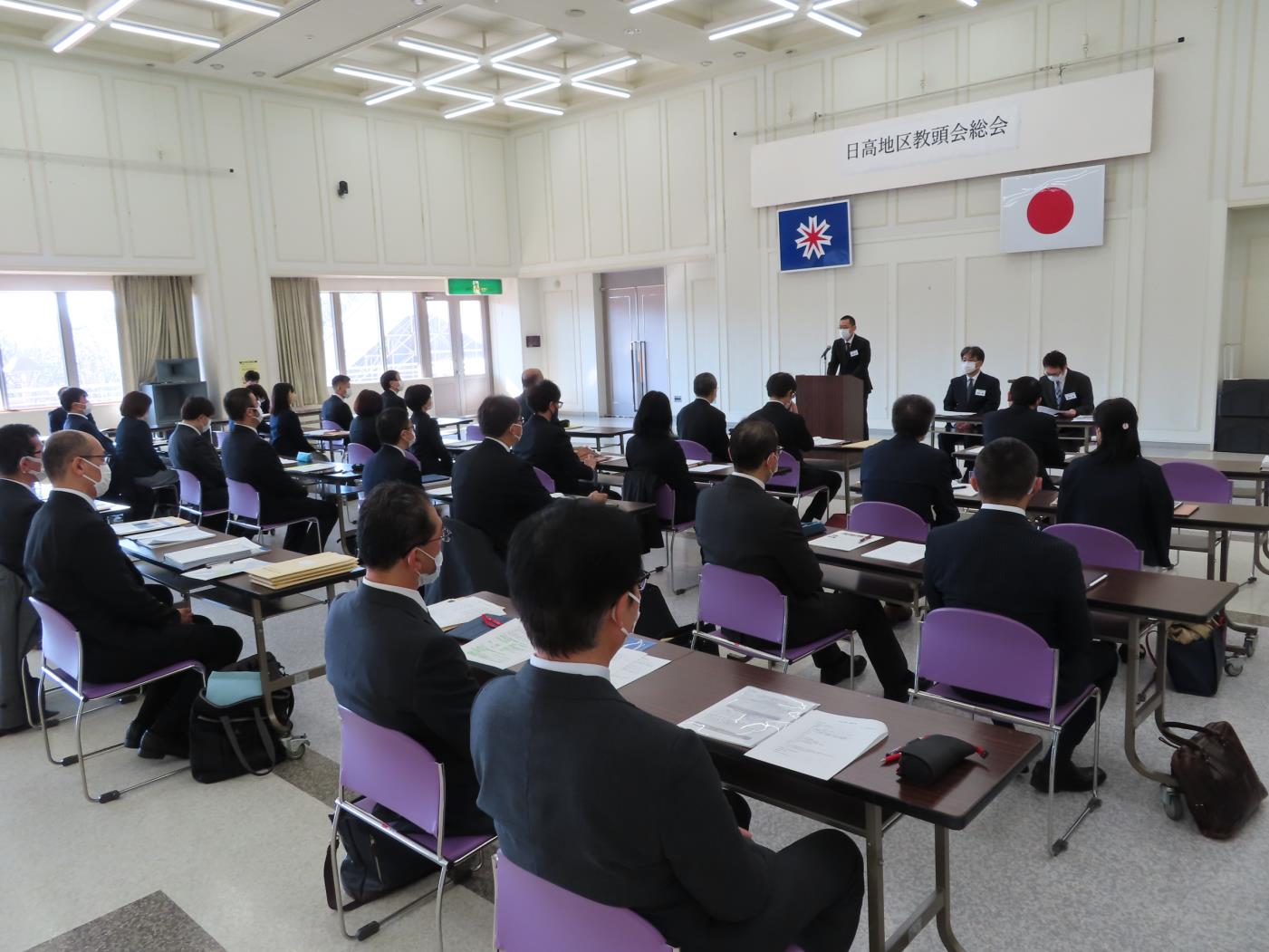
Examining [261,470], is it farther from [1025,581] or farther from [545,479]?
[1025,581]

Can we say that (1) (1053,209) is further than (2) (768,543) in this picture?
Yes

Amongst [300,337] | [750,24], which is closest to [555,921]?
[750,24]

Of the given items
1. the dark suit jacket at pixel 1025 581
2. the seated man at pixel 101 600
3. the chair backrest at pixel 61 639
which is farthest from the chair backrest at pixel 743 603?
the chair backrest at pixel 61 639

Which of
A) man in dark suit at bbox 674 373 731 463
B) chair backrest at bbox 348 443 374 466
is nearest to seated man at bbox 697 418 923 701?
man in dark suit at bbox 674 373 731 463

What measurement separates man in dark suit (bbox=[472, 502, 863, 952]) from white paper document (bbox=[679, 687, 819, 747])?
1.43ft

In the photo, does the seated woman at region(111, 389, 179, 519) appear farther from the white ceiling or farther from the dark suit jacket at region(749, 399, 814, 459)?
the dark suit jacket at region(749, 399, 814, 459)

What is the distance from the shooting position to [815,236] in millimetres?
11258

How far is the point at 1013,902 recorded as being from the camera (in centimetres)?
243

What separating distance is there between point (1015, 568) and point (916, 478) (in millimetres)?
1665

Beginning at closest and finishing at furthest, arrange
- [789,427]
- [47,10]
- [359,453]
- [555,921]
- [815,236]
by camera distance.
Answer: [555,921]
[789,427]
[359,453]
[47,10]
[815,236]

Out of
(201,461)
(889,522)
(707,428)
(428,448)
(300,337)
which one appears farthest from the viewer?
(300,337)

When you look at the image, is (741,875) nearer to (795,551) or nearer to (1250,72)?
(795,551)

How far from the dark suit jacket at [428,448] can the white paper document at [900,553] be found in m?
4.33

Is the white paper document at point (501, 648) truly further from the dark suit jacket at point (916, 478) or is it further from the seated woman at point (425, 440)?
the seated woman at point (425, 440)
